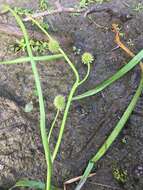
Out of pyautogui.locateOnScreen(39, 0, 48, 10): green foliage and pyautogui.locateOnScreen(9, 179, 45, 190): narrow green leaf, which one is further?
pyautogui.locateOnScreen(39, 0, 48, 10): green foliage

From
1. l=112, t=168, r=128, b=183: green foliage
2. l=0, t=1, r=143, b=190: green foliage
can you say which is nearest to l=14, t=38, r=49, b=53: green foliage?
l=0, t=1, r=143, b=190: green foliage

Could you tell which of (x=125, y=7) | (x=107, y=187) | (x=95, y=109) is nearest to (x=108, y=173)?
(x=107, y=187)

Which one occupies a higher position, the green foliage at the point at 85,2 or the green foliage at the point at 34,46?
the green foliage at the point at 85,2

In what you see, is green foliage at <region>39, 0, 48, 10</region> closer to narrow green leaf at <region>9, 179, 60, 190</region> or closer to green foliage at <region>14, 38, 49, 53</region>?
green foliage at <region>14, 38, 49, 53</region>

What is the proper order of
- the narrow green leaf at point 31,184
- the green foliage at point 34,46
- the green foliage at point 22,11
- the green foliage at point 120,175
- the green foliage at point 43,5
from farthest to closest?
the green foliage at point 43,5, the green foliage at point 22,11, the green foliage at point 34,46, the green foliage at point 120,175, the narrow green leaf at point 31,184

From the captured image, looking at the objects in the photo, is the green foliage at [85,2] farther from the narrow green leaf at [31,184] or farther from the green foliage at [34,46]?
the narrow green leaf at [31,184]

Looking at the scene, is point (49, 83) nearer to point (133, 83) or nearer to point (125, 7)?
point (133, 83)

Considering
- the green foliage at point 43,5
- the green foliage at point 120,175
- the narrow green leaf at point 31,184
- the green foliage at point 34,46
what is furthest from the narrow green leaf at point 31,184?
the green foliage at point 43,5

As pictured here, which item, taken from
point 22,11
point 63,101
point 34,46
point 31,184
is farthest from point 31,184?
point 22,11

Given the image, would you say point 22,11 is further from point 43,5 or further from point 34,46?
point 34,46
